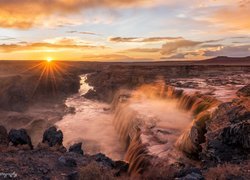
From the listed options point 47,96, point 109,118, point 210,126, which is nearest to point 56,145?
point 210,126

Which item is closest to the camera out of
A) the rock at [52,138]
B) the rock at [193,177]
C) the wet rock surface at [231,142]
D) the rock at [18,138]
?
the rock at [193,177]

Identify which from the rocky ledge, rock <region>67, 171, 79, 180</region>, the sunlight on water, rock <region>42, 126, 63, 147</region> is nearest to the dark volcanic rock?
the rocky ledge

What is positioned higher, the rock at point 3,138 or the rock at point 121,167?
the rock at point 3,138

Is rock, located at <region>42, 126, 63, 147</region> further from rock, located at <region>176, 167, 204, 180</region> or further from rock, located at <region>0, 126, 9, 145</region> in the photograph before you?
rock, located at <region>176, 167, 204, 180</region>

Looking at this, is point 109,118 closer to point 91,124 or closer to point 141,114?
point 91,124

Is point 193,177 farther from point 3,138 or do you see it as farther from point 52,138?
point 3,138

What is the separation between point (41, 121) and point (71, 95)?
2854cm

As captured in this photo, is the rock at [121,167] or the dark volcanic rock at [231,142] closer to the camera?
the dark volcanic rock at [231,142]

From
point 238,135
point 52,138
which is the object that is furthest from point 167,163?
point 52,138

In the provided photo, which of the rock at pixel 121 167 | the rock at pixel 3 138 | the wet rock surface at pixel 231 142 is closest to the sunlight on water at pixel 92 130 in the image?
the rock at pixel 121 167

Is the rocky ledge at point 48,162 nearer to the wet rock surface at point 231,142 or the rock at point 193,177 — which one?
the rock at point 193,177

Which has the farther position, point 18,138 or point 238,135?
point 18,138

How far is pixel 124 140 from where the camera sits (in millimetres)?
28609

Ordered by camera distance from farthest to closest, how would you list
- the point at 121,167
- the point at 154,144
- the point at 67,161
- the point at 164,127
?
1. the point at 164,127
2. the point at 154,144
3. the point at 121,167
4. the point at 67,161
